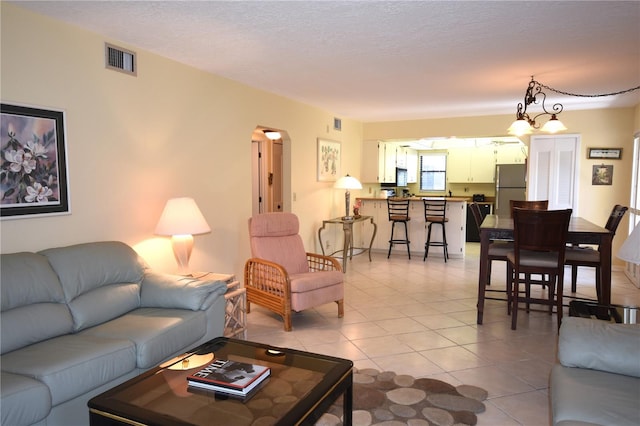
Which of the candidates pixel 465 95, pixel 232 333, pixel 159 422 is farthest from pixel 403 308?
pixel 159 422

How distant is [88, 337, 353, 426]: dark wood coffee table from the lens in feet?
5.64

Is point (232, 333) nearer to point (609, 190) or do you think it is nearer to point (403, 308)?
point (403, 308)

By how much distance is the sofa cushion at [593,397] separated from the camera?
158cm

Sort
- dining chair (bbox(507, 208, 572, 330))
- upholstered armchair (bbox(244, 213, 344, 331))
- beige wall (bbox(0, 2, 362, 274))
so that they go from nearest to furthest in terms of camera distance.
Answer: beige wall (bbox(0, 2, 362, 274))
dining chair (bbox(507, 208, 572, 330))
upholstered armchair (bbox(244, 213, 344, 331))

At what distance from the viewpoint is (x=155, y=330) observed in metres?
2.53

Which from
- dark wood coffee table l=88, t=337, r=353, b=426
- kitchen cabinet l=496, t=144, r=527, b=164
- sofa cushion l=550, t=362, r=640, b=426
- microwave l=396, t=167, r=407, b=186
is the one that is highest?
kitchen cabinet l=496, t=144, r=527, b=164

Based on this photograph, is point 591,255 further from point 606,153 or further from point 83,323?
point 83,323

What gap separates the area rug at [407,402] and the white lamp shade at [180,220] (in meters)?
1.66

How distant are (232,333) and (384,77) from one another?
2.93m

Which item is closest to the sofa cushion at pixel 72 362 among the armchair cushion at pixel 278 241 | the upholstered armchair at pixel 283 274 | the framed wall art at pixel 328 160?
the upholstered armchair at pixel 283 274

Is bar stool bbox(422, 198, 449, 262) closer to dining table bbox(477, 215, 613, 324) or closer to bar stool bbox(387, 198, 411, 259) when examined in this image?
bar stool bbox(387, 198, 411, 259)

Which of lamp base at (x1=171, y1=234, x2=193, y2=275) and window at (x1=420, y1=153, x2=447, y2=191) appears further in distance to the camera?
window at (x1=420, y1=153, x2=447, y2=191)

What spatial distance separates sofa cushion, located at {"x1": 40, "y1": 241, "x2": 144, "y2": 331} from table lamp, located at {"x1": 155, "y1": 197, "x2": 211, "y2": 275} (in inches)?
13.5

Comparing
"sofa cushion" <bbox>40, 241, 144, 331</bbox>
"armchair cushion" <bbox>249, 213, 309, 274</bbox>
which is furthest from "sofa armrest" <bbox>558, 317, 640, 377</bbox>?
"armchair cushion" <bbox>249, 213, 309, 274</bbox>
